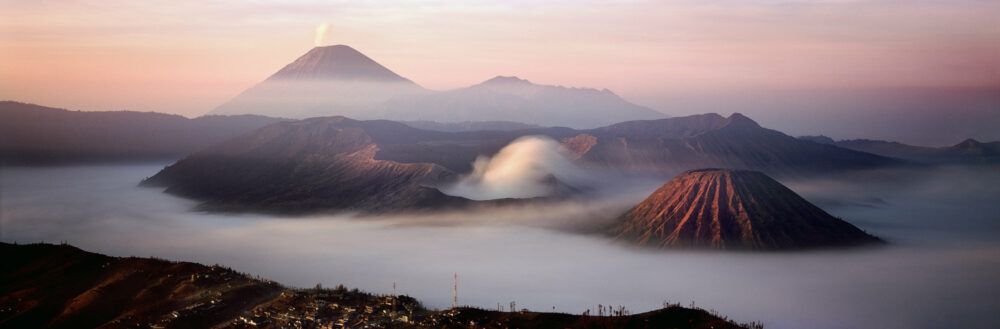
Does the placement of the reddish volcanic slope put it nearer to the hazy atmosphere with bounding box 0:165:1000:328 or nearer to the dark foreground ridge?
the hazy atmosphere with bounding box 0:165:1000:328

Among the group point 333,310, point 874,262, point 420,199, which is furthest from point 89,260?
point 874,262

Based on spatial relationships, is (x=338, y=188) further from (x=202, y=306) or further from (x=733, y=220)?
(x=202, y=306)

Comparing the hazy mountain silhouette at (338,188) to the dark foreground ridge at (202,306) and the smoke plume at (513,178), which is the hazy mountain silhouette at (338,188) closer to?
the smoke plume at (513,178)

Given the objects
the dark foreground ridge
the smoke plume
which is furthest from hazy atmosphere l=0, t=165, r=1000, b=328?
the dark foreground ridge

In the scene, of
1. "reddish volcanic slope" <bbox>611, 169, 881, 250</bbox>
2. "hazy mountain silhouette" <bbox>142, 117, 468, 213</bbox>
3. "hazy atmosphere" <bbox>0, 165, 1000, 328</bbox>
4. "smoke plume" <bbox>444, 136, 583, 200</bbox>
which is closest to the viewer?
"hazy atmosphere" <bbox>0, 165, 1000, 328</bbox>

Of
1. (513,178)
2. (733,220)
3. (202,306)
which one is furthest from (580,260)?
(513,178)

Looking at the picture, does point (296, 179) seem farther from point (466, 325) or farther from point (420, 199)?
point (466, 325)

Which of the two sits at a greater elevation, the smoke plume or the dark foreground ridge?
the smoke plume

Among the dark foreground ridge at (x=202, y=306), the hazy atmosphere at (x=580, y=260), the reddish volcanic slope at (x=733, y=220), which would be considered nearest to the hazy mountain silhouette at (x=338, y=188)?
the hazy atmosphere at (x=580, y=260)
